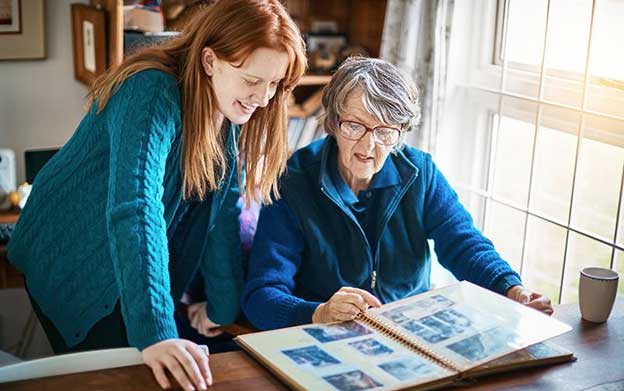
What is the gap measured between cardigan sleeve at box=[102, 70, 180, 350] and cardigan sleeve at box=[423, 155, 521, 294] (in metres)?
0.75

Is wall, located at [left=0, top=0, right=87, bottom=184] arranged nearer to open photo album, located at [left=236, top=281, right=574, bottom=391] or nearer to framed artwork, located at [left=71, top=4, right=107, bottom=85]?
framed artwork, located at [left=71, top=4, right=107, bottom=85]

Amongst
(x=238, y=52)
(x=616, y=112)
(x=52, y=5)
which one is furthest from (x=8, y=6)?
(x=616, y=112)

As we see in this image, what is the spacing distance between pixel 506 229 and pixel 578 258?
313mm

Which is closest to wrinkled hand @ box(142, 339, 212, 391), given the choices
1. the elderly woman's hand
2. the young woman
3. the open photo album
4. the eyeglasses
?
the young woman

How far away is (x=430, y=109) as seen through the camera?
8.40 feet

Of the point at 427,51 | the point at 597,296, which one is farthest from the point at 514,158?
the point at 597,296

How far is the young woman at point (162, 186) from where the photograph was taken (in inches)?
51.9

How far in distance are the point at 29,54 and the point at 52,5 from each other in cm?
19

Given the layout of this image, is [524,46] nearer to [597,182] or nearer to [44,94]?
[597,182]

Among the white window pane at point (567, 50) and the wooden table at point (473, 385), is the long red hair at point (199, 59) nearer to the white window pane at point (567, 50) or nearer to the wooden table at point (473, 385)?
the wooden table at point (473, 385)

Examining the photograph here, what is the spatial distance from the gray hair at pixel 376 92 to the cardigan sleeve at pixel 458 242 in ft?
0.59

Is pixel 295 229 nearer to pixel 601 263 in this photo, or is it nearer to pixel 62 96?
pixel 601 263

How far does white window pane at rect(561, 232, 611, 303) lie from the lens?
2.18 m

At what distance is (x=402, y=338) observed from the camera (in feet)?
4.71
